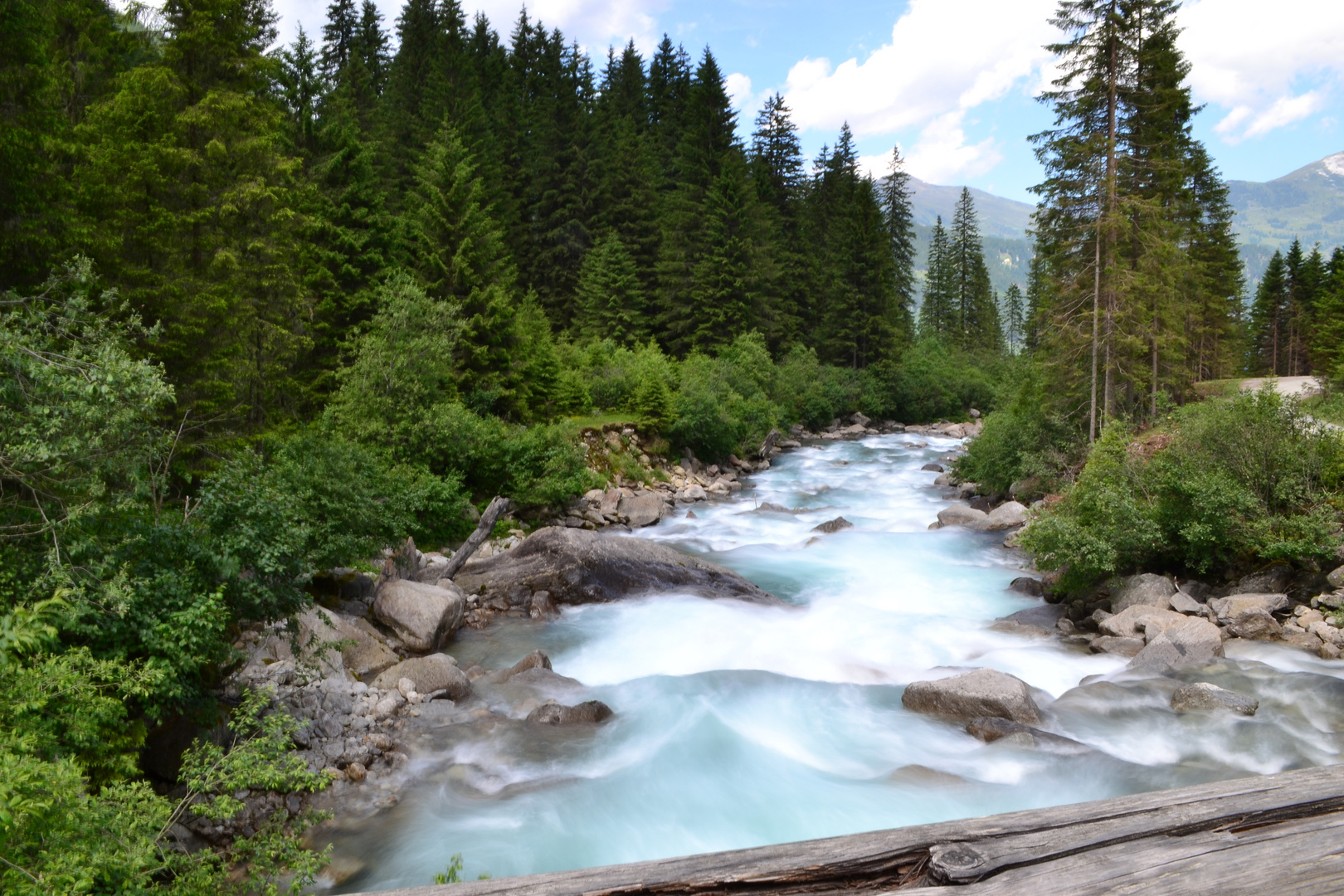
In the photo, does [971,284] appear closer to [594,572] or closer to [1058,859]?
[594,572]

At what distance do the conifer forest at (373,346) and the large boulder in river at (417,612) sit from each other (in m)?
1.05

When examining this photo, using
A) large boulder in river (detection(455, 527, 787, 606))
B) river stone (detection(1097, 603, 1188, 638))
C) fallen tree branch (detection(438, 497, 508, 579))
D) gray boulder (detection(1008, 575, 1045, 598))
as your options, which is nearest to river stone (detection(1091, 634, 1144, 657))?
river stone (detection(1097, 603, 1188, 638))

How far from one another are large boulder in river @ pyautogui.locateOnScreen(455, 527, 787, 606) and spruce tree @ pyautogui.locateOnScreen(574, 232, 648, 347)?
77.4 feet

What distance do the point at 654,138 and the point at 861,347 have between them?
21297mm

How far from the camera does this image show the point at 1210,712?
32.7 feet

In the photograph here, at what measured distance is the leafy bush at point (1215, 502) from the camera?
42.8 ft

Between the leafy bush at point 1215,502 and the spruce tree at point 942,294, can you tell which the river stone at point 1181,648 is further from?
the spruce tree at point 942,294

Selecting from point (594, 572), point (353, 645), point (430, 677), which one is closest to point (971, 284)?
point (594, 572)

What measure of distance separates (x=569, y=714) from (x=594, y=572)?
5436 millimetres

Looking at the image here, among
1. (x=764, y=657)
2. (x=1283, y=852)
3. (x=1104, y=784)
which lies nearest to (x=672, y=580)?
(x=764, y=657)

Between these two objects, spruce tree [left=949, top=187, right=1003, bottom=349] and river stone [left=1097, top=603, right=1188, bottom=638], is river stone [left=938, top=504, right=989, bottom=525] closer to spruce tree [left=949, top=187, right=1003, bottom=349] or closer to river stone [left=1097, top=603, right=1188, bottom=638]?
river stone [left=1097, top=603, right=1188, bottom=638]

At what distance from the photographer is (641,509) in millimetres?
22766

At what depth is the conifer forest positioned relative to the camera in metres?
6.02

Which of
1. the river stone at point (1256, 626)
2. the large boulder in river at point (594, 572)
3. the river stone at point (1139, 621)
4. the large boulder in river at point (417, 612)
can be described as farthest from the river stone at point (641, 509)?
the river stone at point (1256, 626)
